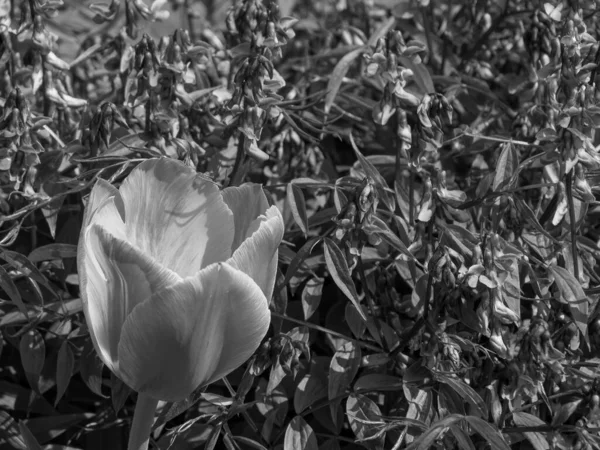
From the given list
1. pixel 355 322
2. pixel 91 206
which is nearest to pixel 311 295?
pixel 355 322

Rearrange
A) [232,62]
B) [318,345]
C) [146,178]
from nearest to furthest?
[146,178], [318,345], [232,62]

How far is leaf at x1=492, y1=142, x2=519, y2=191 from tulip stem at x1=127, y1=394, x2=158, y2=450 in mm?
599

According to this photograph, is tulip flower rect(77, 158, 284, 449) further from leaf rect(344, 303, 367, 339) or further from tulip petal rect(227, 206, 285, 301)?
leaf rect(344, 303, 367, 339)

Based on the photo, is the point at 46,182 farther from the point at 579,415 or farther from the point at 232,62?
the point at 579,415

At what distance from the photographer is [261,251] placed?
3.02 feet

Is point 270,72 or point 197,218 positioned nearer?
point 197,218

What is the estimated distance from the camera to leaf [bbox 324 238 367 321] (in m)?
1.21

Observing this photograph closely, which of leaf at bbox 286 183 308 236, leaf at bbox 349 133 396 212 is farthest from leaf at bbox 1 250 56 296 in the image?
leaf at bbox 349 133 396 212

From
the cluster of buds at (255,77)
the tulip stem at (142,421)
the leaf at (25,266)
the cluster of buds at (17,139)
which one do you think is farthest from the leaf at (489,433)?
the cluster of buds at (17,139)

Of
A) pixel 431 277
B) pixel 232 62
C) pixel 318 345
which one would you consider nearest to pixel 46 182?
pixel 232 62

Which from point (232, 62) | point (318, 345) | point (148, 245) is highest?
point (148, 245)

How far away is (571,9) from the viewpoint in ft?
4.77

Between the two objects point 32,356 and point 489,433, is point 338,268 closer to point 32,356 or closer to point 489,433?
point 489,433

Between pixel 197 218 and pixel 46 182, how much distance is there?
0.57 m
